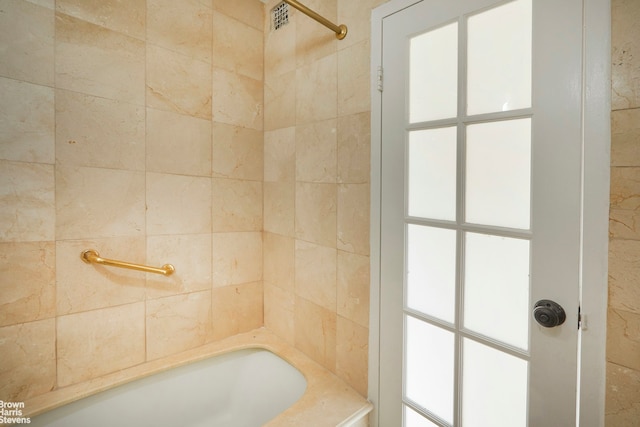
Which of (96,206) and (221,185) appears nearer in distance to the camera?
(96,206)

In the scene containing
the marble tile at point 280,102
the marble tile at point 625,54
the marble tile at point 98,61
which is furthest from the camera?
the marble tile at point 280,102

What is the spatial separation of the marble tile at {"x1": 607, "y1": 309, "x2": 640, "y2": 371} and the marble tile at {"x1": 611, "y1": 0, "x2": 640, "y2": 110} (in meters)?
0.50

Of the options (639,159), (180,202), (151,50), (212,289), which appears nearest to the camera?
(639,159)

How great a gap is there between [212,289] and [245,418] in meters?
0.71

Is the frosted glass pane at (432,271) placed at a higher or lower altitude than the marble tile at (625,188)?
lower

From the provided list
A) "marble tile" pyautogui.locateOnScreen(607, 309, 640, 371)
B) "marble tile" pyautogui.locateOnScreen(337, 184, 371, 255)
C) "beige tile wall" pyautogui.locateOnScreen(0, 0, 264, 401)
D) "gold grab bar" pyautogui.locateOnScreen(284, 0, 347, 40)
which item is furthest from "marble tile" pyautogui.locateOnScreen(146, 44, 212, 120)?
"marble tile" pyautogui.locateOnScreen(607, 309, 640, 371)

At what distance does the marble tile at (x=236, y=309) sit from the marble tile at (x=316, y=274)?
0.36m

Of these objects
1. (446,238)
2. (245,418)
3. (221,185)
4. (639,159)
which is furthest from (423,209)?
(245,418)

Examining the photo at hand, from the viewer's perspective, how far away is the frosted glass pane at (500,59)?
834 mm

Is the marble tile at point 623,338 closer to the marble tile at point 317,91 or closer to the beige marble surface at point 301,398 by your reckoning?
the beige marble surface at point 301,398

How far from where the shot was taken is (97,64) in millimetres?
1266

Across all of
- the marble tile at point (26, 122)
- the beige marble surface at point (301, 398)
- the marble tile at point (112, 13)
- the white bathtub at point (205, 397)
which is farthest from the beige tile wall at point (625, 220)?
the marble tile at point (26, 122)

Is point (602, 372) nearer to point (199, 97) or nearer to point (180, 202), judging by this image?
point (180, 202)

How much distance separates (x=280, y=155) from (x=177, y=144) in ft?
1.75
